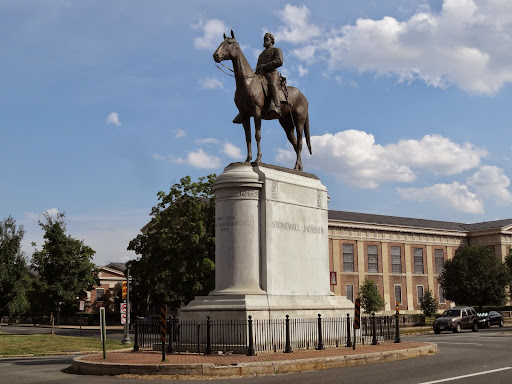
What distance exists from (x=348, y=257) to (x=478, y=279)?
14741 millimetres

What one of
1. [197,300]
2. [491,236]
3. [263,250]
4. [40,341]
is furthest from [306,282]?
[491,236]

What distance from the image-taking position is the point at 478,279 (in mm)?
63625

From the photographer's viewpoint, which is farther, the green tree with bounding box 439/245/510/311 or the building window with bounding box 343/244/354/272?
the building window with bounding box 343/244/354/272

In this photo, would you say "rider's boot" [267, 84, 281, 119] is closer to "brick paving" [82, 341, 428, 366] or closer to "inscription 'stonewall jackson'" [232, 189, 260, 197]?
"inscription 'stonewall jackson'" [232, 189, 260, 197]

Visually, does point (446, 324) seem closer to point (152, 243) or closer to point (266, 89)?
point (152, 243)

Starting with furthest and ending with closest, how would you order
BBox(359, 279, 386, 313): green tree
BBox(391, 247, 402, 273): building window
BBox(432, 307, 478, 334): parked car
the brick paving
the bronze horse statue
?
1. BBox(391, 247, 402, 273): building window
2. BBox(359, 279, 386, 313): green tree
3. BBox(432, 307, 478, 334): parked car
4. the bronze horse statue
5. the brick paving

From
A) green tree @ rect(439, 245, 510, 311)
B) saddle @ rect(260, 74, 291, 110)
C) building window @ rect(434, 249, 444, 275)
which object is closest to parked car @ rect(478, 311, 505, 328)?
green tree @ rect(439, 245, 510, 311)

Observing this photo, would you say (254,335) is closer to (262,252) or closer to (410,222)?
(262,252)

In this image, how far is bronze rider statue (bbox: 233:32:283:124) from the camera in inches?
851

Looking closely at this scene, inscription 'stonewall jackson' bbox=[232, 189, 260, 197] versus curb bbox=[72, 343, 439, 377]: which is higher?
inscription 'stonewall jackson' bbox=[232, 189, 260, 197]

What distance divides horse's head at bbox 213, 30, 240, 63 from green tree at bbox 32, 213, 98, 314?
32468 millimetres

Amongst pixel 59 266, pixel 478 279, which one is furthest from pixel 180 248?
pixel 478 279

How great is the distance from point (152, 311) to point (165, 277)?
33353 millimetres

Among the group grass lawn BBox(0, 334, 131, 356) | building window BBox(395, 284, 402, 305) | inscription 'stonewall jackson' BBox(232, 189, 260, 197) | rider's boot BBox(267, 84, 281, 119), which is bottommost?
grass lawn BBox(0, 334, 131, 356)
